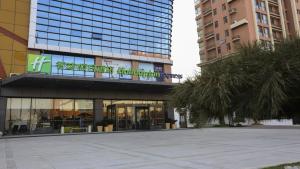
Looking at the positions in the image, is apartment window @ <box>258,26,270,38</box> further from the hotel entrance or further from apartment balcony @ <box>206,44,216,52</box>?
the hotel entrance

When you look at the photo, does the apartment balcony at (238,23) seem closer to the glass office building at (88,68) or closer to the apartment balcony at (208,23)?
the apartment balcony at (208,23)

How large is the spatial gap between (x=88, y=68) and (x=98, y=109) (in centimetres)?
516

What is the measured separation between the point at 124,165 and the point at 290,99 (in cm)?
693

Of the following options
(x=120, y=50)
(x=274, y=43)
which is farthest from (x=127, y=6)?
(x=274, y=43)

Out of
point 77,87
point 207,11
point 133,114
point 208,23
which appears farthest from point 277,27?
point 77,87

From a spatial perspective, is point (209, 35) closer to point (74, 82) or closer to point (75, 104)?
point (75, 104)

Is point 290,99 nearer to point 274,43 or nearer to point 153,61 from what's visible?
point 274,43

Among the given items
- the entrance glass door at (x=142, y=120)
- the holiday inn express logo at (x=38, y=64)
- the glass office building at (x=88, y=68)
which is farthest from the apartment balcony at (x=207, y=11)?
the holiday inn express logo at (x=38, y=64)

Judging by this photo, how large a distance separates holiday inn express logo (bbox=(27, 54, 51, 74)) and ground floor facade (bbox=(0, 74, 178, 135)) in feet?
7.57

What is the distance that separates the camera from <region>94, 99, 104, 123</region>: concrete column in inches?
1403

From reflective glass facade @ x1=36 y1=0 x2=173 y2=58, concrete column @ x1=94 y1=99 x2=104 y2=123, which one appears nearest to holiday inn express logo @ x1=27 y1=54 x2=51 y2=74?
concrete column @ x1=94 y1=99 x2=104 y2=123

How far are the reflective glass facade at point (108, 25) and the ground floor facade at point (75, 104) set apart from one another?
15.7 meters

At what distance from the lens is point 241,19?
59.7m

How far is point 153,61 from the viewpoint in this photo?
56.0 meters
